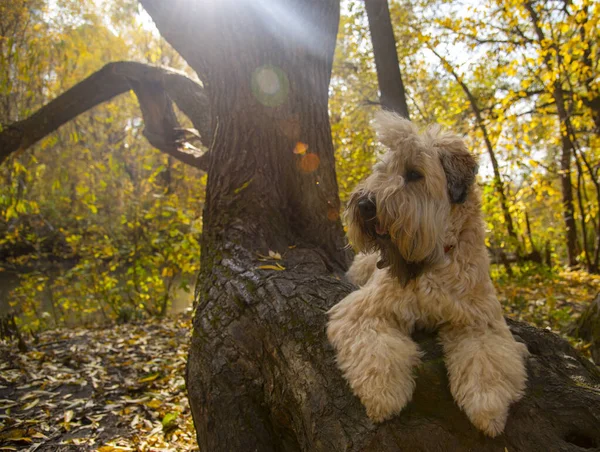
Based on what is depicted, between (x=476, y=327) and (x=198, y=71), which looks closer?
(x=476, y=327)

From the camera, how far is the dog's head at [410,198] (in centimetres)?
238

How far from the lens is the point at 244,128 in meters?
4.01

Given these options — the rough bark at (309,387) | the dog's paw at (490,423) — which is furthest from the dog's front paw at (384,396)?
the dog's paw at (490,423)

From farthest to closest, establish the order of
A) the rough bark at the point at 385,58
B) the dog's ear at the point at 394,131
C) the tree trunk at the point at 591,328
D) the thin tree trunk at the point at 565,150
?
the thin tree trunk at the point at 565,150
the rough bark at the point at 385,58
the tree trunk at the point at 591,328
the dog's ear at the point at 394,131

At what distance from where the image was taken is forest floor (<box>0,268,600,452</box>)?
10.9ft

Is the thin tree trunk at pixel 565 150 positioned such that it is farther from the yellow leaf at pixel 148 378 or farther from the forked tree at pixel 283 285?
the yellow leaf at pixel 148 378

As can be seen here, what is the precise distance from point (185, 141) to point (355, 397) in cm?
571

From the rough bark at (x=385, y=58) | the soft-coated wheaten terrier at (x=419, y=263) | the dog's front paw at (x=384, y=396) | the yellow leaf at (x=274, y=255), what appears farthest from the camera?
the rough bark at (x=385, y=58)

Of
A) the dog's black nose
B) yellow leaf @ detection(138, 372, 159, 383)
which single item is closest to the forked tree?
the dog's black nose

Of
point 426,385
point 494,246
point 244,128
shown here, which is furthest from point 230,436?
point 494,246

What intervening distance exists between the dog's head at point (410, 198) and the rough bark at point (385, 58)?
3.63 metres

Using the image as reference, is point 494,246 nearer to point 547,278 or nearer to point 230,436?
point 547,278

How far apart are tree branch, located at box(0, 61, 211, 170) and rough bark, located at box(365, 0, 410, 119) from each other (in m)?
2.64

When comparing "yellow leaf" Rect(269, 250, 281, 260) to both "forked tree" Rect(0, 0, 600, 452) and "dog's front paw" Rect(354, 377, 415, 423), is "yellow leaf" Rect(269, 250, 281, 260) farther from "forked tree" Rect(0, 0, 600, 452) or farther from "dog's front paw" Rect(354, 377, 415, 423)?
"dog's front paw" Rect(354, 377, 415, 423)
